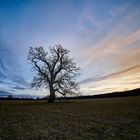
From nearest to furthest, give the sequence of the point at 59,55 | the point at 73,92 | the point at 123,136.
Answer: the point at 123,136 → the point at 73,92 → the point at 59,55

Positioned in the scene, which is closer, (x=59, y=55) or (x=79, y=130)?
(x=79, y=130)

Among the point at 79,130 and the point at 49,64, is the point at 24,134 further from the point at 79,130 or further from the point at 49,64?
the point at 49,64

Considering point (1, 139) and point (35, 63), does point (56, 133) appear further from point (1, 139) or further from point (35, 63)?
point (35, 63)

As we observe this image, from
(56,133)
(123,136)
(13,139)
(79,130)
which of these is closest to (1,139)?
(13,139)

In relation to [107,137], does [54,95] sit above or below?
above

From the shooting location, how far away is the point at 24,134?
784cm

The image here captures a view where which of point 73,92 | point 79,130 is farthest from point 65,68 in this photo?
point 79,130

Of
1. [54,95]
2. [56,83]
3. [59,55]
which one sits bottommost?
[54,95]

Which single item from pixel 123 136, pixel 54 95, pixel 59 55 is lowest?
pixel 123 136

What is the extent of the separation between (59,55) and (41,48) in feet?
15.1

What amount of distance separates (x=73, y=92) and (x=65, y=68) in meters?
5.88

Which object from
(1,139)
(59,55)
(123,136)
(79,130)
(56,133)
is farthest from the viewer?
(59,55)

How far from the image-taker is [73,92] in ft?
123

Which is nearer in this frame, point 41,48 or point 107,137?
point 107,137
